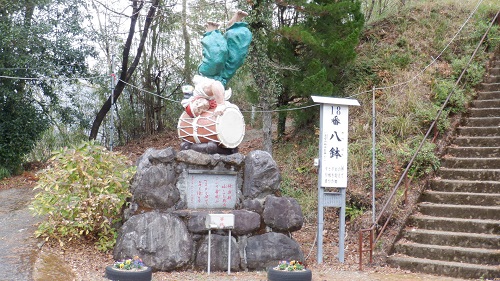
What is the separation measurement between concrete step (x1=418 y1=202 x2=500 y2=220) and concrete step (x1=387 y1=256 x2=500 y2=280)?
109 centimetres

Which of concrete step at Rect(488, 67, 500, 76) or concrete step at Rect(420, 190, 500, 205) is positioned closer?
concrete step at Rect(420, 190, 500, 205)

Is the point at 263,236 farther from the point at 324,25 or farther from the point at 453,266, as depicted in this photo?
the point at 324,25

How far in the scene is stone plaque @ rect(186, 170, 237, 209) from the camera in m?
7.36

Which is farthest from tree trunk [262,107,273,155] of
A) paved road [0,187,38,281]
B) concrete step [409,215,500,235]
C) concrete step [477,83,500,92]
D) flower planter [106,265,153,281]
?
flower planter [106,265,153,281]

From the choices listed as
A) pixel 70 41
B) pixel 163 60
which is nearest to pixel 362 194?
pixel 70 41

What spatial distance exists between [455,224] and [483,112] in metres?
3.59

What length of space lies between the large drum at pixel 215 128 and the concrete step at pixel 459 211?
326cm

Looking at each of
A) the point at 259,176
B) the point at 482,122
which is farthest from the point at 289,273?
the point at 482,122

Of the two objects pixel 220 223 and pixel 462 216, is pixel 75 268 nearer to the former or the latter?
pixel 220 223

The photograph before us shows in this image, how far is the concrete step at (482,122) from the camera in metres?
9.88

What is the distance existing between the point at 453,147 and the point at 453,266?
325cm

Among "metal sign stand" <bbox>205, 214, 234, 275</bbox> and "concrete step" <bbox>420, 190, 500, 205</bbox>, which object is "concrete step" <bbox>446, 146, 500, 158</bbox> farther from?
"metal sign stand" <bbox>205, 214, 234, 275</bbox>

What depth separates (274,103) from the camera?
1205 centimetres

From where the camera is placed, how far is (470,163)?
8.98 metres
